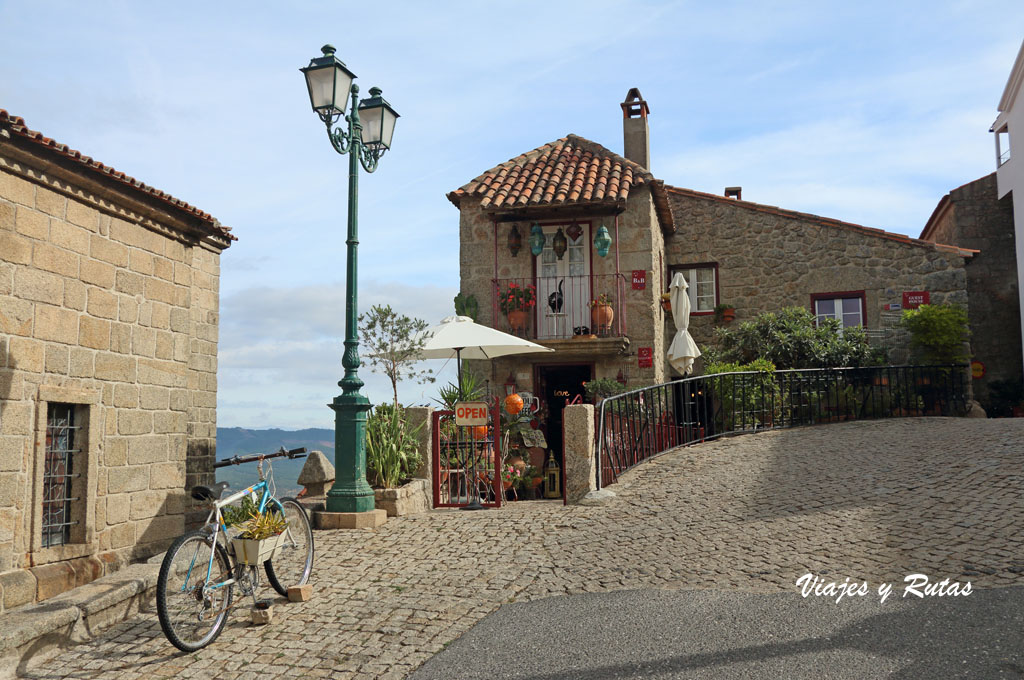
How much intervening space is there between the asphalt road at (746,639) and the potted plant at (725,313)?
1172 cm

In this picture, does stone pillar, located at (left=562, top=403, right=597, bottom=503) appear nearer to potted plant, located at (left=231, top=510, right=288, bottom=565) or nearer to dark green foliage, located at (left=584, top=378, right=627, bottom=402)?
potted plant, located at (left=231, top=510, right=288, bottom=565)

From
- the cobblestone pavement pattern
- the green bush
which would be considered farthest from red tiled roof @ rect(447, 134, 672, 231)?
the cobblestone pavement pattern

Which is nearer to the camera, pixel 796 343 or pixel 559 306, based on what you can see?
pixel 796 343

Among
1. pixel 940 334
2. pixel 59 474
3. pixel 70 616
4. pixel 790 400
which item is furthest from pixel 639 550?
pixel 940 334

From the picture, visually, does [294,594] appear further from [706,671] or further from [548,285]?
[548,285]

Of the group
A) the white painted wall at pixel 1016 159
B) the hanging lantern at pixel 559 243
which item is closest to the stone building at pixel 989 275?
the white painted wall at pixel 1016 159

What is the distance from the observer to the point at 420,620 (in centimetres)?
530

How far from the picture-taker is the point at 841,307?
1634cm

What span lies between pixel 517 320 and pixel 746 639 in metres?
10.4

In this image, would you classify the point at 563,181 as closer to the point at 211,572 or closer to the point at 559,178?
the point at 559,178

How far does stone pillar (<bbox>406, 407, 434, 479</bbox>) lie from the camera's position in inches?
389

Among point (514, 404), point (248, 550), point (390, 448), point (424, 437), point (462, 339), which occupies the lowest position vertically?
point (248, 550)

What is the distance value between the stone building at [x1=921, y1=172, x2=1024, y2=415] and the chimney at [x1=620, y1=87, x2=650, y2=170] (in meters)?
7.79

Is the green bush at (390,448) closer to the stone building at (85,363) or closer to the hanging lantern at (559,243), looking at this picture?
the stone building at (85,363)
